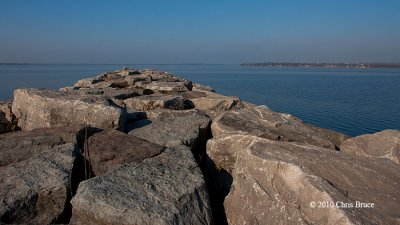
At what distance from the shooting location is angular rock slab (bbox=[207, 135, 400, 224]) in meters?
4.68

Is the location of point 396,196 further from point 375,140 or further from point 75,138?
point 75,138

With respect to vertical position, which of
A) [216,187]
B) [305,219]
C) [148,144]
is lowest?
[216,187]

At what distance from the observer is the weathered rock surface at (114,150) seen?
5.93 metres

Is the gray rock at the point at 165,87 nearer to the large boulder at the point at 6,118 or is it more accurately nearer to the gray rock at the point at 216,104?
the gray rock at the point at 216,104

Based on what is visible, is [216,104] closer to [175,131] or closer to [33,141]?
[175,131]

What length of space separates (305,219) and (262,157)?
Answer: 1.28 meters

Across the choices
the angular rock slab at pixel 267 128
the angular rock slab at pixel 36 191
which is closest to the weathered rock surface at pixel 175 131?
the angular rock slab at pixel 267 128

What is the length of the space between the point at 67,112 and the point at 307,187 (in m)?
5.06

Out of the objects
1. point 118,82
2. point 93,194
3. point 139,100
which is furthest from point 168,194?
point 118,82

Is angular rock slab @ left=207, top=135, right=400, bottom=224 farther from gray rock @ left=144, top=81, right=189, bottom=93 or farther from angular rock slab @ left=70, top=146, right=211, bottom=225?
gray rock @ left=144, top=81, right=189, bottom=93

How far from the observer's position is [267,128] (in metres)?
7.93

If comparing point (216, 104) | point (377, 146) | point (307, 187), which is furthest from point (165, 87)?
point (307, 187)

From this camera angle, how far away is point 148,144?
6543 mm

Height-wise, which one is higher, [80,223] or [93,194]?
[93,194]
